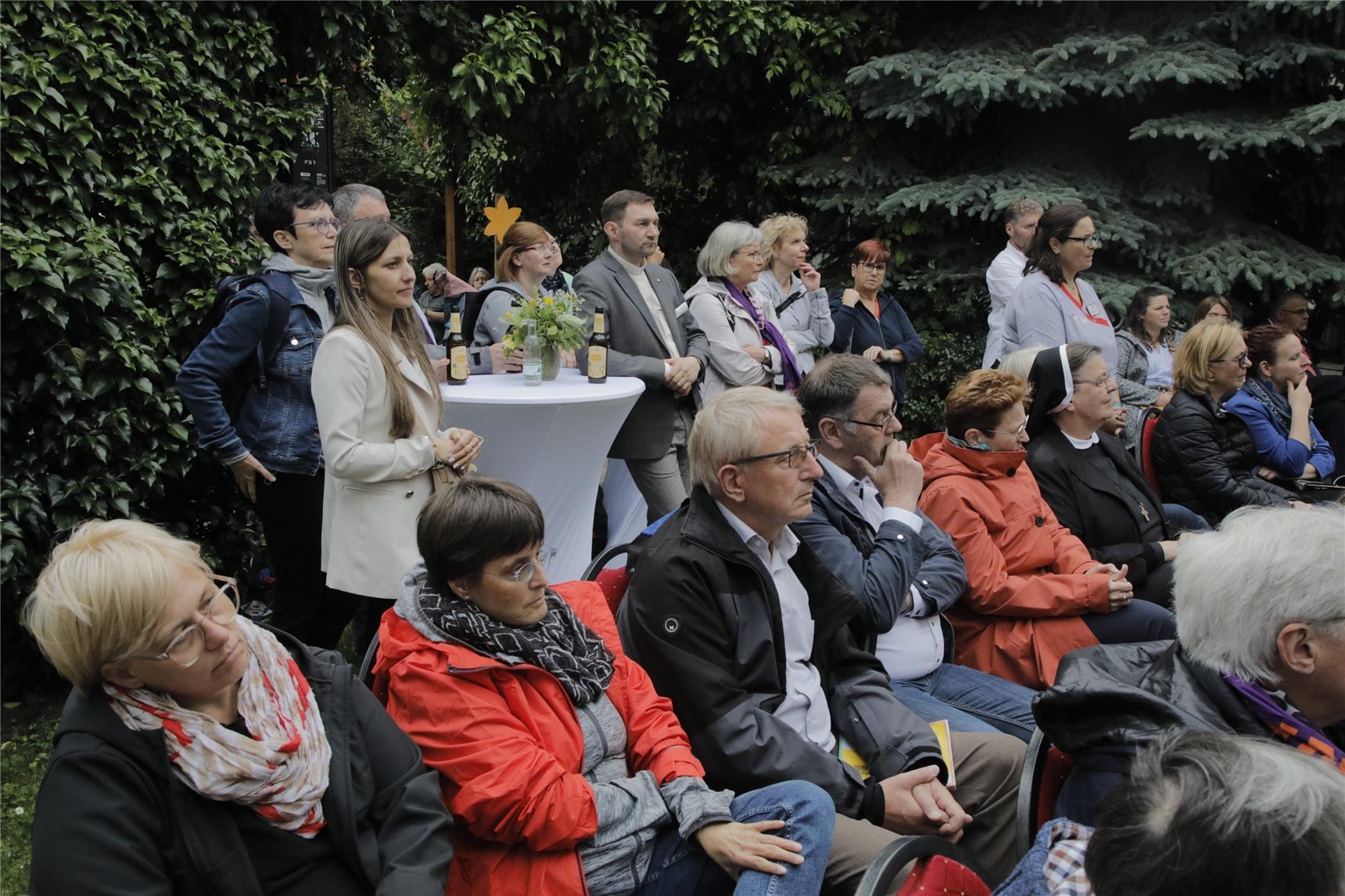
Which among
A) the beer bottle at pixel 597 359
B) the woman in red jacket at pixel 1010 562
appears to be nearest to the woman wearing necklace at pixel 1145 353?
the woman in red jacket at pixel 1010 562

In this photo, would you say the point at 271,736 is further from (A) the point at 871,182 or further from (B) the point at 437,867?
(A) the point at 871,182

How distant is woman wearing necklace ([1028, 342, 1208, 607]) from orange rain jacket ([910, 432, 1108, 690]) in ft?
1.09

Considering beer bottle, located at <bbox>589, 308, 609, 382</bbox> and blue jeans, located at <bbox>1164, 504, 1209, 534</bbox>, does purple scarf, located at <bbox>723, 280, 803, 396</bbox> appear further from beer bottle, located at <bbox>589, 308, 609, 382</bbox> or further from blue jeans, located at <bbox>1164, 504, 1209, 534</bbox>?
blue jeans, located at <bbox>1164, 504, 1209, 534</bbox>

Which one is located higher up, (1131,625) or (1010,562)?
(1010,562)

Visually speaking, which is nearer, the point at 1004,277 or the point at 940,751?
the point at 940,751

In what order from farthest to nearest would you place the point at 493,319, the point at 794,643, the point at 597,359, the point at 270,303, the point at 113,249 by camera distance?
the point at 493,319 → the point at 597,359 → the point at 113,249 → the point at 270,303 → the point at 794,643

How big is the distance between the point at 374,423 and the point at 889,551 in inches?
67.5

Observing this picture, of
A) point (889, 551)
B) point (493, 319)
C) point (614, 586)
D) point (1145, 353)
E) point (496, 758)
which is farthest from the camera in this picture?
point (1145, 353)

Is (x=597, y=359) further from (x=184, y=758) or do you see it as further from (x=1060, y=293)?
(x=184, y=758)

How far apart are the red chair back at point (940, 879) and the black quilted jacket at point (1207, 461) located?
11.5 ft

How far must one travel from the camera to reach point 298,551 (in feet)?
13.8

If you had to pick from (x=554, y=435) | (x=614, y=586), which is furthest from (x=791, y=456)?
(x=554, y=435)

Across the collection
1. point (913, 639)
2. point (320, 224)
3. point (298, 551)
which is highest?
point (320, 224)

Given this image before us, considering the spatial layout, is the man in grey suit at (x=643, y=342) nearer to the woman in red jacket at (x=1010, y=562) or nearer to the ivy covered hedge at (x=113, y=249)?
the ivy covered hedge at (x=113, y=249)
